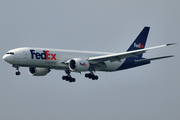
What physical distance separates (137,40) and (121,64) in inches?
228

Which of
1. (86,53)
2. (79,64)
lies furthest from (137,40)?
(79,64)

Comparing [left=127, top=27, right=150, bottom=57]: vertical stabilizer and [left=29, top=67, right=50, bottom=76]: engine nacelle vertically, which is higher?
[left=127, top=27, right=150, bottom=57]: vertical stabilizer

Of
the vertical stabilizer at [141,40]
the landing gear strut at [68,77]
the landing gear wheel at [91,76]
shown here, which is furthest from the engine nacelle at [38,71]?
the vertical stabilizer at [141,40]

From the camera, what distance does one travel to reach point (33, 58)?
59094 millimetres

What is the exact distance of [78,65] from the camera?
197 ft

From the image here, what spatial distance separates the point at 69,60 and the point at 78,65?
2.23 m

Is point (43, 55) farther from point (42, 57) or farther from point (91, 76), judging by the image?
point (91, 76)

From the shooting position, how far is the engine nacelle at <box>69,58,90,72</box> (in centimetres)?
6006

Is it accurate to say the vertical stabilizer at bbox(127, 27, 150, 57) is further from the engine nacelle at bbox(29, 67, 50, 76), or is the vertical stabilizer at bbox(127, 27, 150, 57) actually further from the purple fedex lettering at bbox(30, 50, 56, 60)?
the purple fedex lettering at bbox(30, 50, 56, 60)

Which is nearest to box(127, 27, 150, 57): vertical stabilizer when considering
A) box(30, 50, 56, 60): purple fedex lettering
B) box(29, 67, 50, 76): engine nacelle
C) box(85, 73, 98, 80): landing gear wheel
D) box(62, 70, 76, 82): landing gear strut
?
box(85, 73, 98, 80): landing gear wheel

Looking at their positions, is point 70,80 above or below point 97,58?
below

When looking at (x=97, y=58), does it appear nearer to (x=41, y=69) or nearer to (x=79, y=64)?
(x=79, y=64)

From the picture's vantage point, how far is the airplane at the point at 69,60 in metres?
58.6

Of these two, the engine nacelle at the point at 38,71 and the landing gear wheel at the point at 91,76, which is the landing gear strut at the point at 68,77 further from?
the engine nacelle at the point at 38,71
